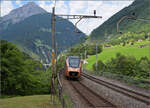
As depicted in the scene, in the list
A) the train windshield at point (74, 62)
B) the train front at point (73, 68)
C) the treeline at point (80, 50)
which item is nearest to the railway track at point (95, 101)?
the train front at point (73, 68)

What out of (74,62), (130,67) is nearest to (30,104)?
(74,62)

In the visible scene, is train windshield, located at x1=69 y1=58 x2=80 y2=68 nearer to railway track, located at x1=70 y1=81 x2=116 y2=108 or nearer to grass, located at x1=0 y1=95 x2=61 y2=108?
railway track, located at x1=70 y1=81 x2=116 y2=108

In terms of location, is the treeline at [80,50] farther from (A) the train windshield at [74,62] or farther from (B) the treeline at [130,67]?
(A) the train windshield at [74,62]

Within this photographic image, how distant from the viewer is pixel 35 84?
40188mm

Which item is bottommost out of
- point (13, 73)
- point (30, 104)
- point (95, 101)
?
point (30, 104)

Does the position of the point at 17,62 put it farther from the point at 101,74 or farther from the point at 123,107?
the point at 123,107

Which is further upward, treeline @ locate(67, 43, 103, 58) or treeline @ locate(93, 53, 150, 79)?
treeline @ locate(67, 43, 103, 58)

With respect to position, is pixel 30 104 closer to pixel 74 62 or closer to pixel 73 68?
pixel 73 68

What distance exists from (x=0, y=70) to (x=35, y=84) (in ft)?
38.2

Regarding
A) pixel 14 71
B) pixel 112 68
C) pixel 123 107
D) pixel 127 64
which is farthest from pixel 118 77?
pixel 112 68

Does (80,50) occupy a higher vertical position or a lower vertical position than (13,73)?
higher

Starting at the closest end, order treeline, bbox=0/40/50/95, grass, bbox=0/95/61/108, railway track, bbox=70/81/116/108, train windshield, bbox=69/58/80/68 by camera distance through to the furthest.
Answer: railway track, bbox=70/81/116/108, grass, bbox=0/95/61/108, train windshield, bbox=69/58/80/68, treeline, bbox=0/40/50/95

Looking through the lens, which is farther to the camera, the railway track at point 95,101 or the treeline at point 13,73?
the treeline at point 13,73

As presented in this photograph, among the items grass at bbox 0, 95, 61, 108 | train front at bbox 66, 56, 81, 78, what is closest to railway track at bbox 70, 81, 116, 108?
grass at bbox 0, 95, 61, 108
